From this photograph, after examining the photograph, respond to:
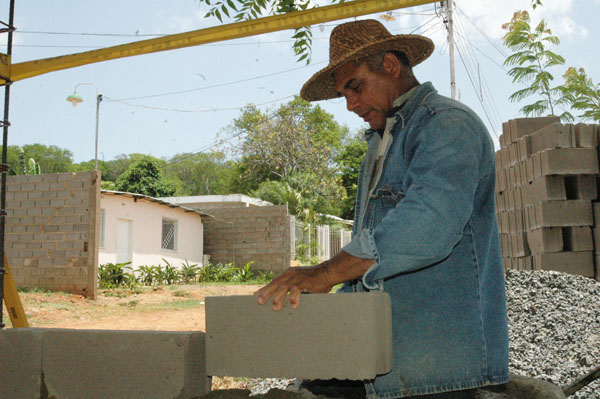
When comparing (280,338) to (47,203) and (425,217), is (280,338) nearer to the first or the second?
(425,217)

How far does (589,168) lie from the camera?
19.6 ft

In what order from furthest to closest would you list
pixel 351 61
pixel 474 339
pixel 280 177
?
pixel 280 177 < pixel 351 61 < pixel 474 339

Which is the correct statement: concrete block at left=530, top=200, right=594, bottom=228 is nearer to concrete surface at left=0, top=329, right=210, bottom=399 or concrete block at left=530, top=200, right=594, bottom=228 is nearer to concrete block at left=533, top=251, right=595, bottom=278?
concrete block at left=533, top=251, right=595, bottom=278

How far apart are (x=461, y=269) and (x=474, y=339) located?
0.66 feet

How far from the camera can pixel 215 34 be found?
347cm

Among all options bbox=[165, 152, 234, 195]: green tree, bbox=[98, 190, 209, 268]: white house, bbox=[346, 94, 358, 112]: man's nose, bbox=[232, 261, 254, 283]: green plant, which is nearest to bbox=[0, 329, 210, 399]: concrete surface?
bbox=[346, 94, 358, 112]: man's nose

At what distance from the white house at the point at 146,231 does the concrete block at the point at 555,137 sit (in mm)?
10776

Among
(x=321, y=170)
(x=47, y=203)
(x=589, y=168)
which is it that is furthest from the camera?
(x=321, y=170)

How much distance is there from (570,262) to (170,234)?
44.7 feet

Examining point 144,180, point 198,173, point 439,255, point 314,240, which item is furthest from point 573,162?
point 198,173

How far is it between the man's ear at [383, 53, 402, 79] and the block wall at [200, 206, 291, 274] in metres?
16.0

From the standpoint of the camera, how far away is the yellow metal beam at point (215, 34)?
3.11 meters

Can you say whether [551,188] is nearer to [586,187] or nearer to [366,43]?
[586,187]

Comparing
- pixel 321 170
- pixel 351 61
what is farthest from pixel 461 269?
pixel 321 170
